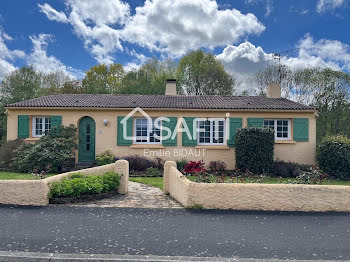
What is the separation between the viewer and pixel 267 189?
6273 millimetres

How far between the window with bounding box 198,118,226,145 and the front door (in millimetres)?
5660

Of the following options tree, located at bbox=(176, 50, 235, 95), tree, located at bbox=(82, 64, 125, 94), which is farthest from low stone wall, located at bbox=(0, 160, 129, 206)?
tree, located at bbox=(82, 64, 125, 94)

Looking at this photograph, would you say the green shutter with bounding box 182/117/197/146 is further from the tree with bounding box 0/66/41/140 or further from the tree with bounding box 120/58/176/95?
the tree with bounding box 0/66/41/140

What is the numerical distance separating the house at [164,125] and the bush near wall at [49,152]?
67 centimetres

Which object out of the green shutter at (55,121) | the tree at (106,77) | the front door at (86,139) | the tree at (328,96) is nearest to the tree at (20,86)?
the tree at (106,77)

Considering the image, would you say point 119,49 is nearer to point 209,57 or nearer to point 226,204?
point 209,57

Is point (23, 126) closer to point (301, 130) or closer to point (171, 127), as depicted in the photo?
point (171, 127)

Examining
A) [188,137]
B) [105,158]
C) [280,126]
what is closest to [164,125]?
[188,137]

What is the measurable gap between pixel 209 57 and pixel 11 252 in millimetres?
27434

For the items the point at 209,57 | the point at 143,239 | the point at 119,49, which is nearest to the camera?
the point at 143,239

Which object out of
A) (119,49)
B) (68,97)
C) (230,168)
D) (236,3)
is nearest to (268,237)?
(230,168)

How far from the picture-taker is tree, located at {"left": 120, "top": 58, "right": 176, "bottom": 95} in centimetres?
2638

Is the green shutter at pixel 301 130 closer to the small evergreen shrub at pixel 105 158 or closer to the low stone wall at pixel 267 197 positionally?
the low stone wall at pixel 267 197

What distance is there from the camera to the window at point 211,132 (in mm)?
13484
